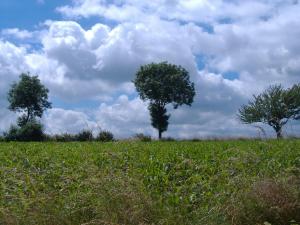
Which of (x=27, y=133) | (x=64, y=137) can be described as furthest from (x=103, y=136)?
(x=27, y=133)

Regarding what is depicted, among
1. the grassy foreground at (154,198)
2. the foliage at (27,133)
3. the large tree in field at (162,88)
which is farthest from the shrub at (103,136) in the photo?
the large tree in field at (162,88)

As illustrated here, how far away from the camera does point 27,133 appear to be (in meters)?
43.1

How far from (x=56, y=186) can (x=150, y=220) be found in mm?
2242

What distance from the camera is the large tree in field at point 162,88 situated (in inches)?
2327

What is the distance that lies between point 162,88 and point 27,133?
21.1 m

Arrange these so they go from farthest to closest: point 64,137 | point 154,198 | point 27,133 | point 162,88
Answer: point 162,88 → point 27,133 → point 64,137 → point 154,198

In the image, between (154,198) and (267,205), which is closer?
(267,205)

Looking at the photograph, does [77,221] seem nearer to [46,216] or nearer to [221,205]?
[46,216]

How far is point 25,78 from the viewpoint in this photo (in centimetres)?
5606

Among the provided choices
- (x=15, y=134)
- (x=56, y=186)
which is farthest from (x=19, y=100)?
(x=56, y=186)

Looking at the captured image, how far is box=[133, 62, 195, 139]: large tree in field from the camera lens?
5909cm

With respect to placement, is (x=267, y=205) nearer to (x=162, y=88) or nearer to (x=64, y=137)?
(x=64, y=137)

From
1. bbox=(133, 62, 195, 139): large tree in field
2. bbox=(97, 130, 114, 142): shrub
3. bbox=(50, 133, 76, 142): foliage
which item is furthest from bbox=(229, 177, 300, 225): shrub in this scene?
bbox=(133, 62, 195, 139): large tree in field

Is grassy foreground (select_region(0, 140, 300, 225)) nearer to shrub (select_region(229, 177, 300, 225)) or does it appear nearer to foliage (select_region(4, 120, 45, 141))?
shrub (select_region(229, 177, 300, 225))
